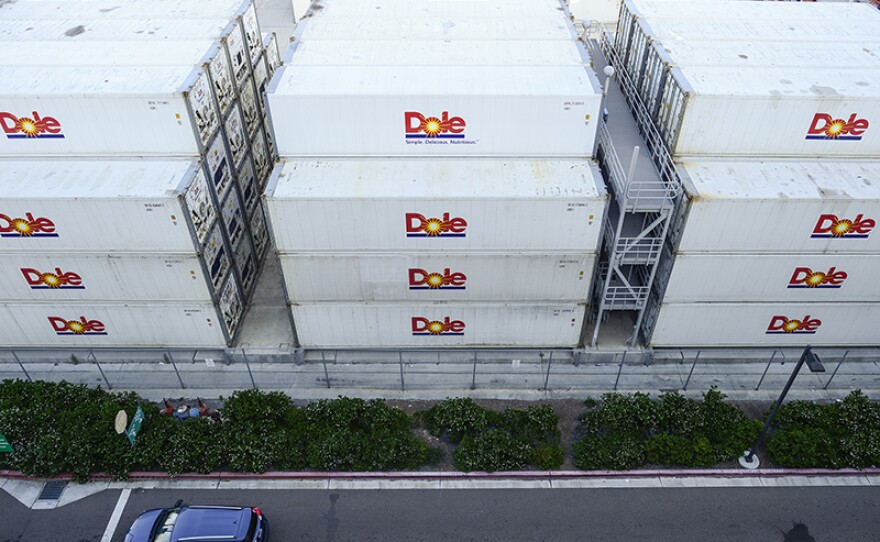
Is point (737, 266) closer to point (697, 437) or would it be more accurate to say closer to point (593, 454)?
point (697, 437)

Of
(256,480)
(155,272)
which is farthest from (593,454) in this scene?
(155,272)

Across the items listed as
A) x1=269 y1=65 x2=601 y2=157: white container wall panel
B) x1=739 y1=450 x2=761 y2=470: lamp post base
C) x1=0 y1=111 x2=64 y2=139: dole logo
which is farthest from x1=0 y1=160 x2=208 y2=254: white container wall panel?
x1=739 y1=450 x2=761 y2=470: lamp post base

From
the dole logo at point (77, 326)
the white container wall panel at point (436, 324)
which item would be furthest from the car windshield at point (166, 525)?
the dole logo at point (77, 326)

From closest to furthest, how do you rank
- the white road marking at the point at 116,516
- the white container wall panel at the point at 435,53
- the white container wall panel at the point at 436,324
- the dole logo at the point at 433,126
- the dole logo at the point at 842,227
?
the white road marking at the point at 116,516 → the dole logo at the point at 842,227 → the dole logo at the point at 433,126 → the white container wall panel at the point at 435,53 → the white container wall panel at the point at 436,324

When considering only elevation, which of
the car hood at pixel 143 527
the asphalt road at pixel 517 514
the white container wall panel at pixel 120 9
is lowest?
the asphalt road at pixel 517 514

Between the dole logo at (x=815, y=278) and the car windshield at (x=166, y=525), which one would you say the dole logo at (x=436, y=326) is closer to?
the car windshield at (x=166, y=525)
